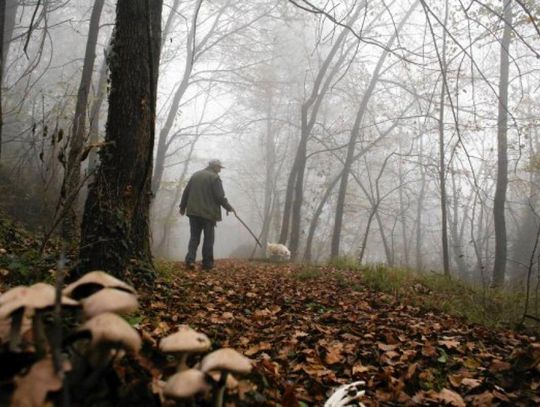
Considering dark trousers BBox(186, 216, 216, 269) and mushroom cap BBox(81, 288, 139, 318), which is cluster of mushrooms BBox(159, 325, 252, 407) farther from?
dark trousers BBox(186, 216, 216, 269)

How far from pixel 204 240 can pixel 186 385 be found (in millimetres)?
7292

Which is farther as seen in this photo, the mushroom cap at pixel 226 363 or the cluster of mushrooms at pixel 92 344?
the mushroom cap at pixel 226 363

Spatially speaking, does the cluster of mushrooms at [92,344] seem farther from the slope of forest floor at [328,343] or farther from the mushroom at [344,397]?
the mushroom at [344,397]

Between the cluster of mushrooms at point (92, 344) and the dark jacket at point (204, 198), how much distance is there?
6.94 metres

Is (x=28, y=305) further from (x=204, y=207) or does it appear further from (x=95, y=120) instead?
(x=95, y=120)

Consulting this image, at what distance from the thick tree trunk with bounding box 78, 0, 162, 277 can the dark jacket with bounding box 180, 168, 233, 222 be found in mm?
4064

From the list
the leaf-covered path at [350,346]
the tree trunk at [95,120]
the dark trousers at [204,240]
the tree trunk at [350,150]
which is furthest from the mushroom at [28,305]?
the tree trunk at [350,150]

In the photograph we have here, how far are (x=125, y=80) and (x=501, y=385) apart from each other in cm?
438

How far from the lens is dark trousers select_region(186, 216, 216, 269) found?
8.52m

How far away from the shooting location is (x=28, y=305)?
1.42 m

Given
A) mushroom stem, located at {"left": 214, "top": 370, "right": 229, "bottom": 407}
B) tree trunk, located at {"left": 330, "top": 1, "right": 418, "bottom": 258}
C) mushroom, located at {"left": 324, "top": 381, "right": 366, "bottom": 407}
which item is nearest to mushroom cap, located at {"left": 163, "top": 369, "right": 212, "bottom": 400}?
mushroom stem, located at {"left": 214, "top": 370, "right": 229, "bottom": 407}

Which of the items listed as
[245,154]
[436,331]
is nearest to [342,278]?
[436,331]

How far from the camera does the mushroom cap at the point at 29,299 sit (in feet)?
4.64

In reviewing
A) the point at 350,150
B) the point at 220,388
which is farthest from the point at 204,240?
the point at 350,150
